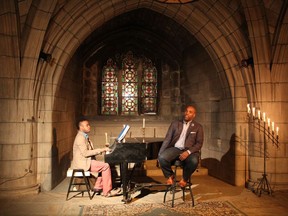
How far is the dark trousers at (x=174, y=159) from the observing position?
458cm

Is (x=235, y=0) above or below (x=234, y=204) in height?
above

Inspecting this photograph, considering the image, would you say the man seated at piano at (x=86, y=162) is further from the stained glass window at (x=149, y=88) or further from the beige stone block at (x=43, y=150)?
the stained glass window at (x=149, y=88)

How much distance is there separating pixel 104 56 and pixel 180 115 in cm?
257

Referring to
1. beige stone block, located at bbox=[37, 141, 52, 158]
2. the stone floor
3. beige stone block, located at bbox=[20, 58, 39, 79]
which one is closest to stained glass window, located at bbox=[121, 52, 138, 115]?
the stone floor

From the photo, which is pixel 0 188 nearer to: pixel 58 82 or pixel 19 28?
pixel 58 82

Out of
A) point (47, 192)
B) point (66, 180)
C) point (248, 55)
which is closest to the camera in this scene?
point (47, 192)

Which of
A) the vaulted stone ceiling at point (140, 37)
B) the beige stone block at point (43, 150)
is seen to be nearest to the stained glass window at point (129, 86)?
the vaulted stone ceiling at point (140, 37)

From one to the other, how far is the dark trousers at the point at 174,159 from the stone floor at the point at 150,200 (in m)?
0.52

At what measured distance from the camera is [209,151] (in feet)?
23.6

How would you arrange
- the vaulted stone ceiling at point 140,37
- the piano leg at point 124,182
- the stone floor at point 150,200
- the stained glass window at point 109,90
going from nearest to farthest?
the stone floor at point 150,200, the piano leg at point 124,182, the vaulted stone ceiling at point 140,37, the stained glass window at point 109,90

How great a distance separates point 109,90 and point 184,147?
13.6 ft

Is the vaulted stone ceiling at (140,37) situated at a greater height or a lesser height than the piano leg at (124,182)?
greater

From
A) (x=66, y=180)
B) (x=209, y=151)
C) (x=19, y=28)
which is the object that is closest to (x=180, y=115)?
(x=209, y=151)

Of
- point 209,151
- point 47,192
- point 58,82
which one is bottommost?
point 47,192
